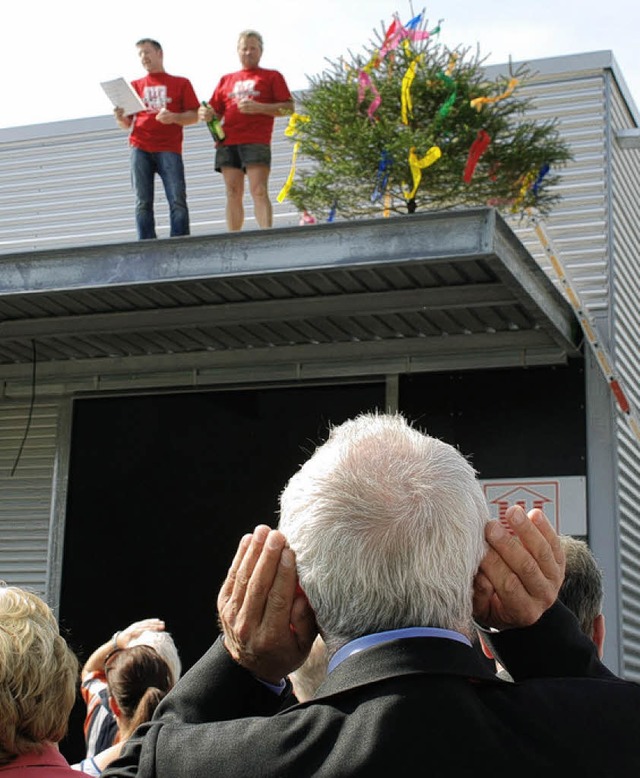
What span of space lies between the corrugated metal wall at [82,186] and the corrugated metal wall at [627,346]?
2.93 m

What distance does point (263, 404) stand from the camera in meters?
11.6

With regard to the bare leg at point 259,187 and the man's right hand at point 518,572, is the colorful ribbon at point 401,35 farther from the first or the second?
the man's right hand at point 518,572

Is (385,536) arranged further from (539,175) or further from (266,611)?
(539,175)

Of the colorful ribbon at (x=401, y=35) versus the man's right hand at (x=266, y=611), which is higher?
the colorful ribbon at (x=401, y=35)

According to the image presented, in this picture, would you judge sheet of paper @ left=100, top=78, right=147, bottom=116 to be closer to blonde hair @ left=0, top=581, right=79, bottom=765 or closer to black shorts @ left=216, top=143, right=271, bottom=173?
black shorts @ left=216, top=143, right=271, bottom=173

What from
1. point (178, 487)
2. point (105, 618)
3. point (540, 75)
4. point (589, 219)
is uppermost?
point (540, 75)

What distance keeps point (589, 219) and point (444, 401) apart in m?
1.85

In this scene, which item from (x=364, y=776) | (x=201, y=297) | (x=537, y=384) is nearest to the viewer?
(x=364, y=776)

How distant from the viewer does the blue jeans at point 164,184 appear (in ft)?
30.9

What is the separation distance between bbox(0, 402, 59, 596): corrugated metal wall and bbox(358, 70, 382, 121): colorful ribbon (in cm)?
470

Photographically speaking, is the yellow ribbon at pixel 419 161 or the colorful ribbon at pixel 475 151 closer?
the yellow ribbon at pixel 419 161

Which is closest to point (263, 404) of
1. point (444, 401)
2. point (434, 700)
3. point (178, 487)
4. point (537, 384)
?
point (178, 487)

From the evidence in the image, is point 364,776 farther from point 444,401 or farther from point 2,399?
point 2,399

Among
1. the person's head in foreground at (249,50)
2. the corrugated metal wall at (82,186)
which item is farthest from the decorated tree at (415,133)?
the corrugated metal wall at (82,186)
